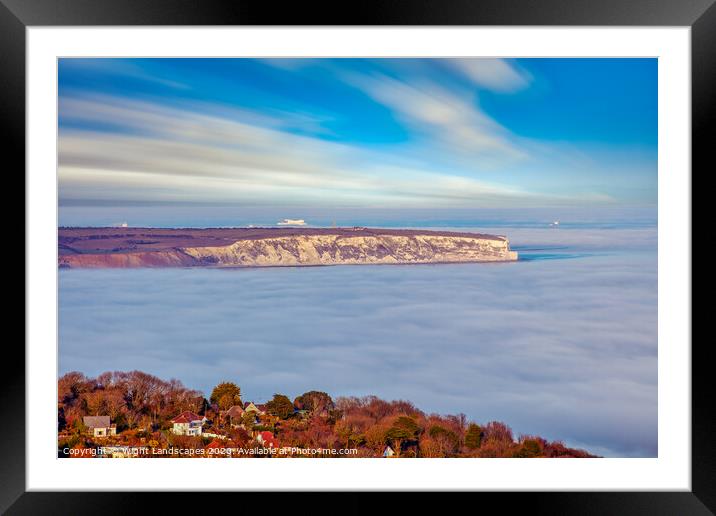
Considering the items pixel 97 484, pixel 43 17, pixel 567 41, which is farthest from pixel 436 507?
pixel 43 17

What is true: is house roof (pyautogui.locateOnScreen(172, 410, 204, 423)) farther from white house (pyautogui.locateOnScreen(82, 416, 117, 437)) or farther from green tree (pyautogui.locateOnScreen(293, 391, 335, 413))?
green tree (pyautogui.locateOnScreen(293, 391, 335, 413))

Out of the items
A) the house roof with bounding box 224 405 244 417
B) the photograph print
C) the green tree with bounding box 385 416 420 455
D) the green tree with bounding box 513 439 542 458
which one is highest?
the photograph print

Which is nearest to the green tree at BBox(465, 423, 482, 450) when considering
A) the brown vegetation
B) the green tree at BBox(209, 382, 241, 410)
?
the brown vegetation

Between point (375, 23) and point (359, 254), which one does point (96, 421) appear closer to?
point (359, 254)

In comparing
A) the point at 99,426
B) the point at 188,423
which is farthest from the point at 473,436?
the point at 99,426

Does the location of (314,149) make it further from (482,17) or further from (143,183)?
(482,17)

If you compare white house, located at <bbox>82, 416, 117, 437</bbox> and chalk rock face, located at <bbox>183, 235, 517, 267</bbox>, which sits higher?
chalk rock face, located at <bbox>183, 235, 517, 267</bbox>

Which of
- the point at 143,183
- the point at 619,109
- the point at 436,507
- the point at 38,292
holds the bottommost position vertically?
the point at 436,507
